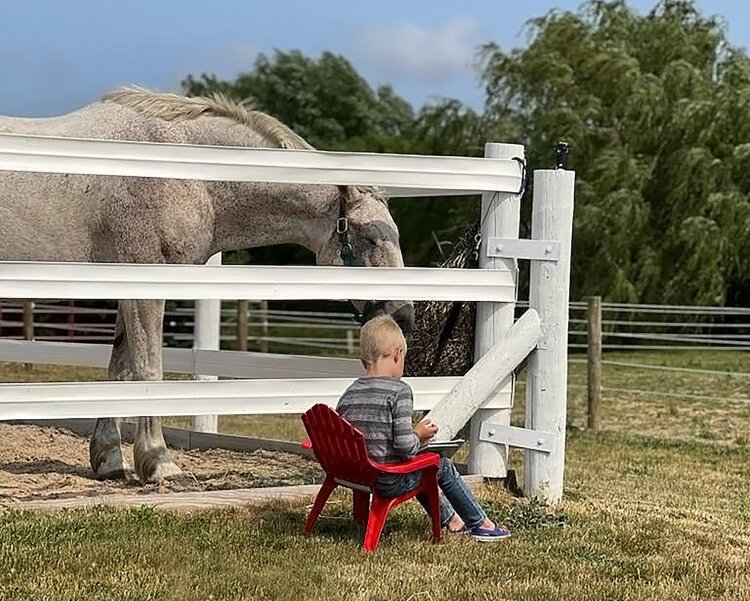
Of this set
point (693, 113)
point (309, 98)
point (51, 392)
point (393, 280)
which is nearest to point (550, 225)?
point (393, 280)

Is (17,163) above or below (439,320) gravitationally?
above

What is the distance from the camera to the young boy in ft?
14.8

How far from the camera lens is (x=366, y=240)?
6160mm

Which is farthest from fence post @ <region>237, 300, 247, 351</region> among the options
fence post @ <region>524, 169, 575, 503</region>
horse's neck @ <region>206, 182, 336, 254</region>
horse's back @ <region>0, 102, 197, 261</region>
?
fence post @ <region>524, 169, 575, 503</region>

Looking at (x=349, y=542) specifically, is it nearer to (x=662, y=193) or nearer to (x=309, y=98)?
(x=662, y=193)

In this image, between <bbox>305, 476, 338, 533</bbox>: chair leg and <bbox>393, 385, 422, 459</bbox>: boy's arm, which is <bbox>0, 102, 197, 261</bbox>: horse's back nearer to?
<bbox>305, 476, 338, 533</bbox>: chair leg

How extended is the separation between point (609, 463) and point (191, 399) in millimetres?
4411

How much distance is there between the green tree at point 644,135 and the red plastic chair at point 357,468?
18.5 m

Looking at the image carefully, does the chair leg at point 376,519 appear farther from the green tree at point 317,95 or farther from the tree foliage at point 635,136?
the green tree at point 317,95

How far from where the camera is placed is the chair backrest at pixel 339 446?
439 cm

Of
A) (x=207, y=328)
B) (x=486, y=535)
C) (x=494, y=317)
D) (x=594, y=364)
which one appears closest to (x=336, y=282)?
(x=494, y=317)

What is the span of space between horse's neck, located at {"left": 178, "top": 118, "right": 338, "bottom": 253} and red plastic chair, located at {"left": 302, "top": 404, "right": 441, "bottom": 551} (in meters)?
1.81

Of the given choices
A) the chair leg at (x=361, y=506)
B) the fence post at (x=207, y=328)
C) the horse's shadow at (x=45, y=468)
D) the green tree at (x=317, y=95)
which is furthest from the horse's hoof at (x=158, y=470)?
the green tree at (x=317, y=95)

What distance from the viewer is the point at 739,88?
79.7 feet
